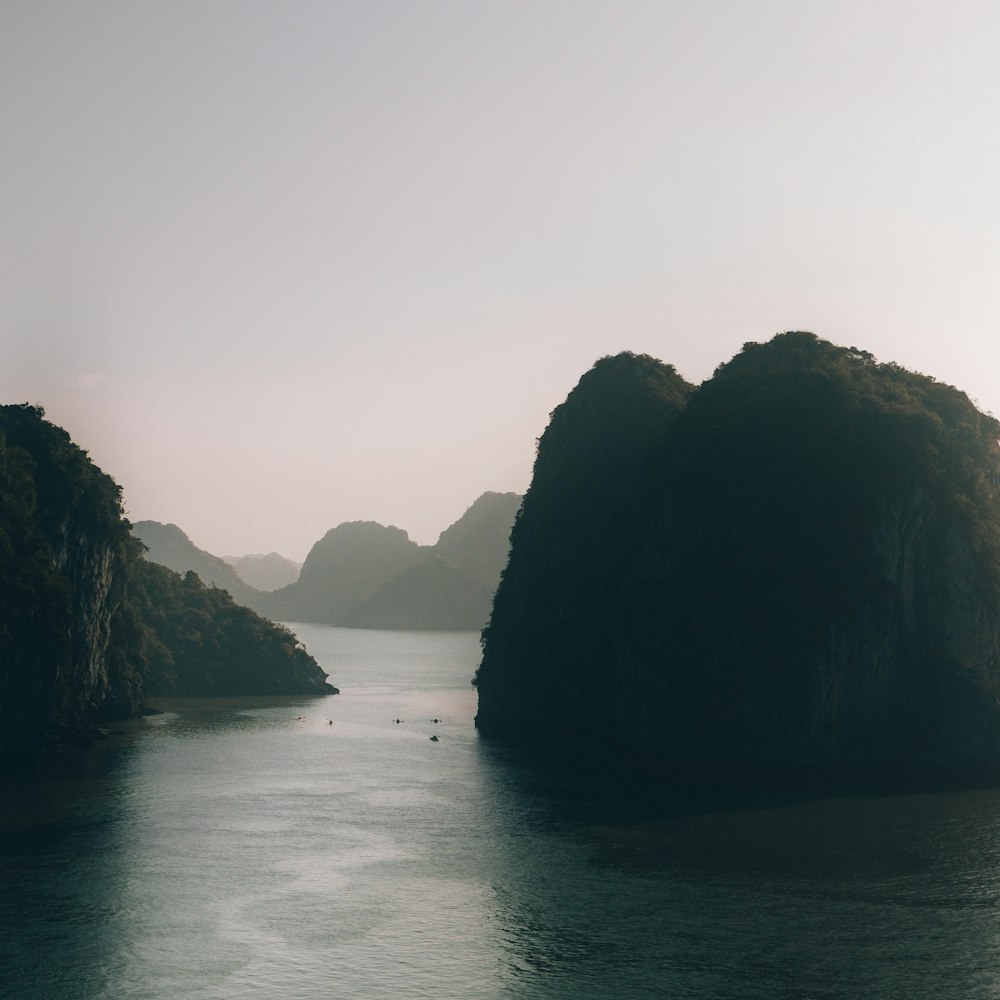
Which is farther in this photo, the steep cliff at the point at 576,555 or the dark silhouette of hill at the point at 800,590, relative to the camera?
the steep cliff at the point at 576,555

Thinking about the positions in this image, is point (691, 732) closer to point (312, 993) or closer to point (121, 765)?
point (121, 765)

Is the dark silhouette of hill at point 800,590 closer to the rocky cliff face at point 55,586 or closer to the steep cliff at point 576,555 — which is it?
the steep cliff at point 576,555

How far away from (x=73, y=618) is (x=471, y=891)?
7935 cm

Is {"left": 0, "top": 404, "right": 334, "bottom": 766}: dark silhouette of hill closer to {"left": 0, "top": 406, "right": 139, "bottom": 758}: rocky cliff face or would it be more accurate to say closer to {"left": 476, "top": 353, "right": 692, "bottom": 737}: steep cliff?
{"left": 0, "top": 406, "right": 139, "bottom": 758}: rocky cliff face

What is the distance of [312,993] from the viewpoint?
5606 centimetres

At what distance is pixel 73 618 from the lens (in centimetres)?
13488

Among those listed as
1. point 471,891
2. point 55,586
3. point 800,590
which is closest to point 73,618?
point 55,586

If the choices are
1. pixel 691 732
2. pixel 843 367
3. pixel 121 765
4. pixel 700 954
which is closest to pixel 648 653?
pixel 691 732

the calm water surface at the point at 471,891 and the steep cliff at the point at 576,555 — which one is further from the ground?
the steep cliff at the point at 576,555

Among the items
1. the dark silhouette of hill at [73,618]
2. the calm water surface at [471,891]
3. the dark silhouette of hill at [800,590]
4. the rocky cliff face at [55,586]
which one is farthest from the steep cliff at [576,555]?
the rocky cliff face at [55,586]

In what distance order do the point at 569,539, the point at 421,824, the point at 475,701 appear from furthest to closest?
1. the point at 475,701
2. the point at 569,539
3. the point at 421,824

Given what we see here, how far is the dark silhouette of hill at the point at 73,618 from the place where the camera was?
116m

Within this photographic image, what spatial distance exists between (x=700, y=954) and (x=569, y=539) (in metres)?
101

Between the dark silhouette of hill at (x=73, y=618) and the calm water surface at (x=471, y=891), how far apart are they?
11378 millimetres
